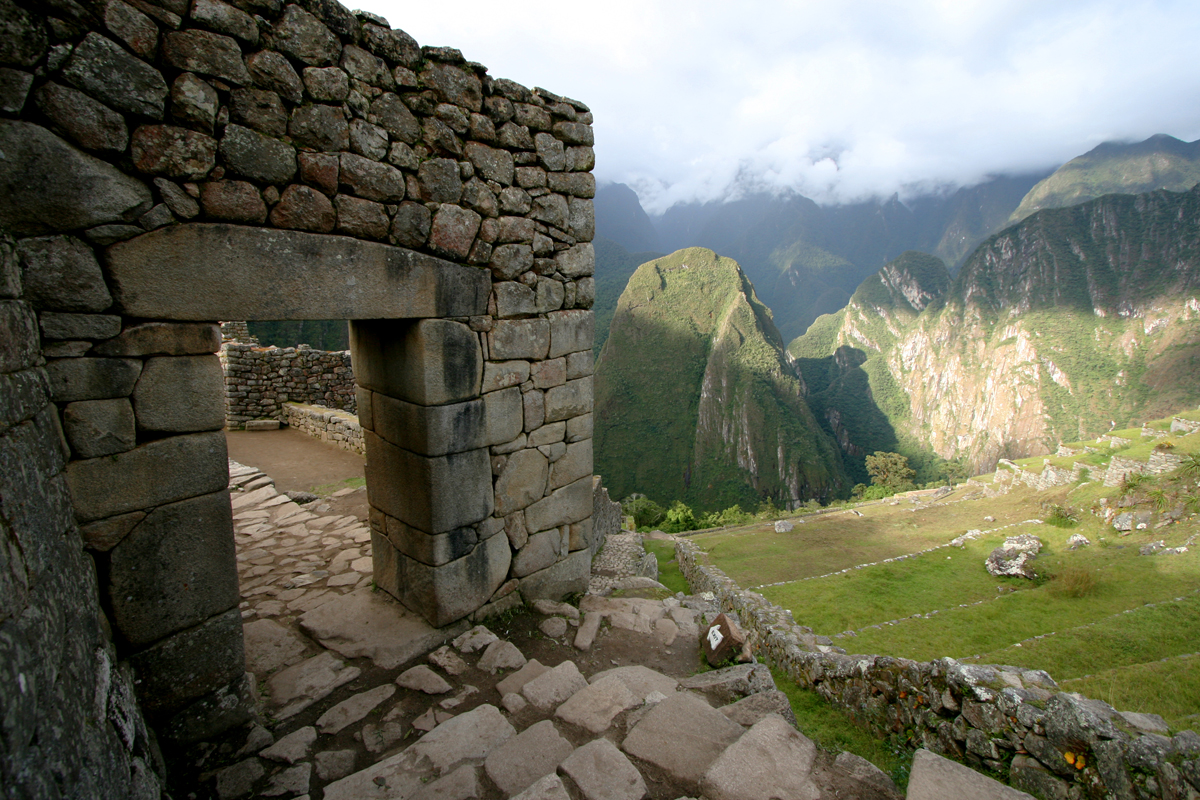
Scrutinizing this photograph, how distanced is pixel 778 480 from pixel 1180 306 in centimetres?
6430

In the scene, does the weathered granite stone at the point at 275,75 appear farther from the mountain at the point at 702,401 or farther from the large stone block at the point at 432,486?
the mountain at the point at 702,401

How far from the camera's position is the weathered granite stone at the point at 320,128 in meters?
2.46

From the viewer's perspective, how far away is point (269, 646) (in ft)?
10.8

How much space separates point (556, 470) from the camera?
4.02m

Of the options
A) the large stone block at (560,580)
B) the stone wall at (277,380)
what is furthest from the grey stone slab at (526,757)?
the stone wall at (277,380)

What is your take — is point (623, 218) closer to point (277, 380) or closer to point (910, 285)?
point (910, 285)

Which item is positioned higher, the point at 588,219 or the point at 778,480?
the point at 588,219

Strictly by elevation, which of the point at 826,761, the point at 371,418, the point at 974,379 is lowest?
the point at 974,379

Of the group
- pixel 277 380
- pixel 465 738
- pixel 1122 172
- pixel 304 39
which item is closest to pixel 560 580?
→ pixel 465 738

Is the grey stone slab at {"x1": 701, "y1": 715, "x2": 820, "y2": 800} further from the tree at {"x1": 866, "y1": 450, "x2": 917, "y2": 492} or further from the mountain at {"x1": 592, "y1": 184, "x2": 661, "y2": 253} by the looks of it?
the mountain at {"x1": 592, "y1": 184, "x2": 661, "y2": 253}

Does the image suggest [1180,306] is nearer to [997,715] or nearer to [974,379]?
[974,379]

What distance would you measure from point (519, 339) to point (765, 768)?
2732mm

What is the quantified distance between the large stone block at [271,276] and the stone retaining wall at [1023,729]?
3962 millimetres

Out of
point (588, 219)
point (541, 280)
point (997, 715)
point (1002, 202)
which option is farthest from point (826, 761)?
point (1002, 202)
